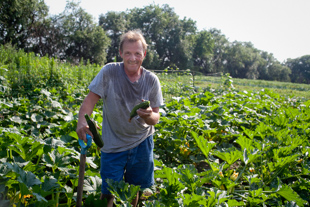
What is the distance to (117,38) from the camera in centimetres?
4938

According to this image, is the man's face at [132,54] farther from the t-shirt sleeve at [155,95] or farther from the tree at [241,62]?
the tree at [241,62]

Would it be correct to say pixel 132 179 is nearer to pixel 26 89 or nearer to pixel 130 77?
pixel 130 77

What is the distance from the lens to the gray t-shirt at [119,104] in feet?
6.46

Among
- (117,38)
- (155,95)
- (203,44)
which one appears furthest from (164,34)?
(155,95)

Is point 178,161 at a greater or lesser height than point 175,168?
lesser

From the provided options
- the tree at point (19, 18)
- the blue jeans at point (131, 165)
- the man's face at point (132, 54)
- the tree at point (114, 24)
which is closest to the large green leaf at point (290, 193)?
the blue jeans at point (131, 165)

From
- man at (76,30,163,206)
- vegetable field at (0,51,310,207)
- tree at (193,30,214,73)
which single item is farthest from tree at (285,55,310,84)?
man at (76,30,163,206)

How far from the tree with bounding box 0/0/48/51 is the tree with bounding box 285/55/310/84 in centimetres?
9800

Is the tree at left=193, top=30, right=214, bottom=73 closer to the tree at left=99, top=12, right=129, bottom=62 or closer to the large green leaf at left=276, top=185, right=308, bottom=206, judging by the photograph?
the tree at left=99, top=12, right=129, bottom=62

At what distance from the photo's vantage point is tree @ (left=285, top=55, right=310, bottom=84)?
97225mm

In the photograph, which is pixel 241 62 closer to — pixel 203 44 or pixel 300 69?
pixel 203 44

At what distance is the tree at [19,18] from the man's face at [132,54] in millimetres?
28637

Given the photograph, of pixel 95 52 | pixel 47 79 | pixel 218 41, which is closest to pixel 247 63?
pixel 218 41

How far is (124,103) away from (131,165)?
58 centimetres
